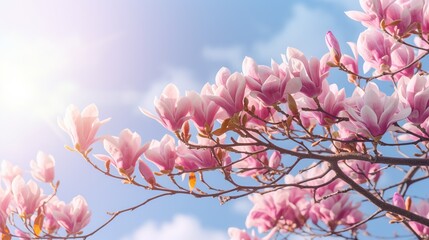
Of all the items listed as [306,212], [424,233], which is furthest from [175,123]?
[306,212]

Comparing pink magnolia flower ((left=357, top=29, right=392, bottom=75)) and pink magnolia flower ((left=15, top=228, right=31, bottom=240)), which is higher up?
pink magnolia flower ((left=357, top=29, right=392, bottom=75))

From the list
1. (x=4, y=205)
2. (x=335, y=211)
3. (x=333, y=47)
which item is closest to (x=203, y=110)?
(x=333, y=47)

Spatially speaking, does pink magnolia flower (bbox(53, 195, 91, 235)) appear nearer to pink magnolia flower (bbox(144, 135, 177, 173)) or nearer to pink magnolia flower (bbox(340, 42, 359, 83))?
pink magnolia flower (bbox(144, 135, 177, 173))

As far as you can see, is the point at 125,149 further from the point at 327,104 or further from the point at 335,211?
the point at 335,211

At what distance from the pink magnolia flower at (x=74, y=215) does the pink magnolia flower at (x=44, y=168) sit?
16 cm

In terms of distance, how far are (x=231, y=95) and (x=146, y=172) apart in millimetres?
458

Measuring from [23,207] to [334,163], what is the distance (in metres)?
1.33

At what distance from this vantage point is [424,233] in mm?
2658

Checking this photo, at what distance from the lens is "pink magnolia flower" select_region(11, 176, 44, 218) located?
7.86 feet

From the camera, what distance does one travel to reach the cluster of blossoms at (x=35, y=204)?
2.38 m

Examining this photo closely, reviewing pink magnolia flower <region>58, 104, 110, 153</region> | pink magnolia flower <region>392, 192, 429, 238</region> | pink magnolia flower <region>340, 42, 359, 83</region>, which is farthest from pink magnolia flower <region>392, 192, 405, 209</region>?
pink magnolia flower <region>58, 104, 110, 153</region>

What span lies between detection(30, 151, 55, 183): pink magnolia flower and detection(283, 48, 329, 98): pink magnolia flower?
126cm

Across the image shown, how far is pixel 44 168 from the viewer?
8.25ft

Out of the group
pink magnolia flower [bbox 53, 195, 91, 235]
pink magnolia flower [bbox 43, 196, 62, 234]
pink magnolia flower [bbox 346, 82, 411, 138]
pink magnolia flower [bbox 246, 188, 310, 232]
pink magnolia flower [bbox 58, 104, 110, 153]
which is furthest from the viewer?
pink magnolia flower [bbox 246, 188, 310, 232]
